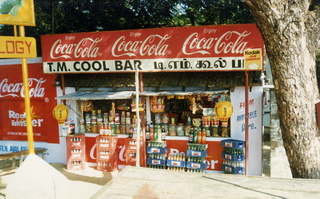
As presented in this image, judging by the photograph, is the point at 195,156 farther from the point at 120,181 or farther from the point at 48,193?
the point at 48,193

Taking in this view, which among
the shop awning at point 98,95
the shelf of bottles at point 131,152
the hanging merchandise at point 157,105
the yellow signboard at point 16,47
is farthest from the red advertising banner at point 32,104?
the yellow signboard at point 16,47

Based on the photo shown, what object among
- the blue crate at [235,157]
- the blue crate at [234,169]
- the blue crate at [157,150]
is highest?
the blue crate at [157,150]

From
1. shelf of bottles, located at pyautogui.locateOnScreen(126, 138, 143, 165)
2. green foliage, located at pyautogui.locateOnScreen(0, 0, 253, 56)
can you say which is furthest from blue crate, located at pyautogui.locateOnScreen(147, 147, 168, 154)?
green foliage, located at pyautogui.locateOnScreen(0, 0, 253, 56)

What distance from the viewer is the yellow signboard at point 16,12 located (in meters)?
3.06

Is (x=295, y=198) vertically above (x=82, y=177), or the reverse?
(x=295, y=198)

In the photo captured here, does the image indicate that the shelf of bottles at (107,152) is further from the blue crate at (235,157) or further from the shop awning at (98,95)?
the blue crate at (235,157)

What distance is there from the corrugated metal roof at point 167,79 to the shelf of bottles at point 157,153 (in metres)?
1.77

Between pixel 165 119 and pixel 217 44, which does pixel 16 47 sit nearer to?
pixel 217 44

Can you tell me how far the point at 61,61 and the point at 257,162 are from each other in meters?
6.59

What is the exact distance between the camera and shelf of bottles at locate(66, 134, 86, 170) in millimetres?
8500

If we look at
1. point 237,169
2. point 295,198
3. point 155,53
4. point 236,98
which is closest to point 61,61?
point 155,53

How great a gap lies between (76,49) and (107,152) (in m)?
3.31

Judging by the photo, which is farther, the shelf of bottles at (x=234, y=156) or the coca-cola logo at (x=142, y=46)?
the coca-cola logo at (x=142, y=46)

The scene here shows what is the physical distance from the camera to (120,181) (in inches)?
139
